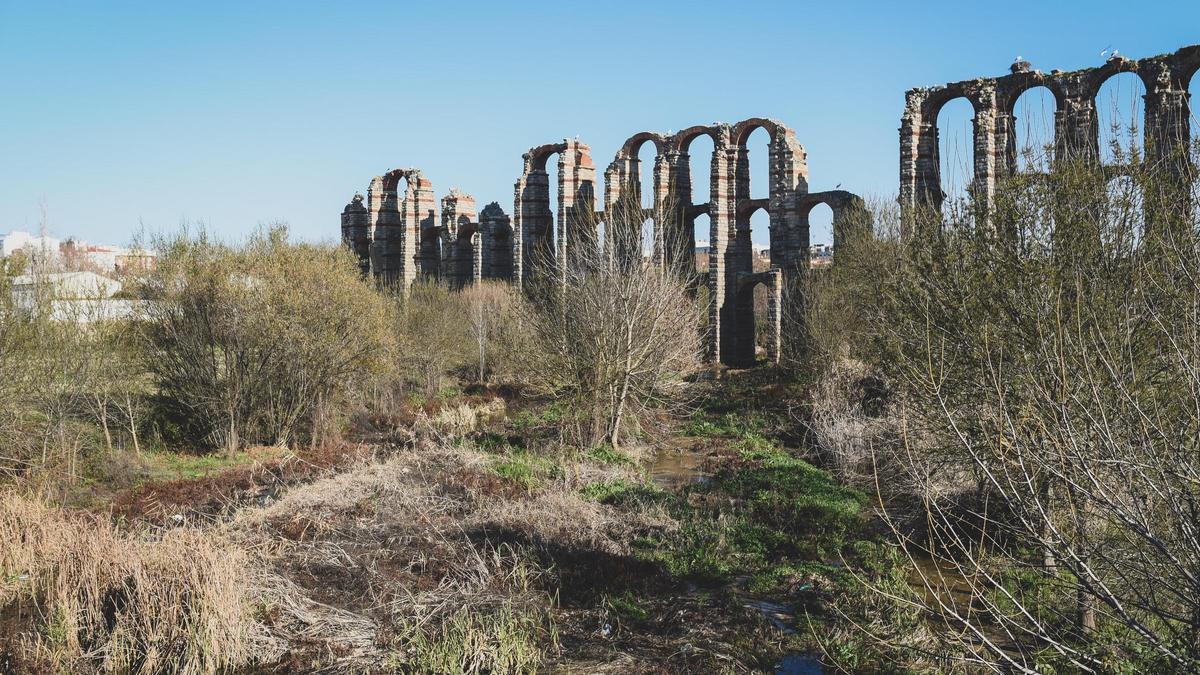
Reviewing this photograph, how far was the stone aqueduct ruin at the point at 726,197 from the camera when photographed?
2367 cm

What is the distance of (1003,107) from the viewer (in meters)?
25.4

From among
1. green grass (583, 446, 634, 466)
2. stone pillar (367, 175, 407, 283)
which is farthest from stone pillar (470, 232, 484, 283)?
green grass (583, 446, 634, 466)

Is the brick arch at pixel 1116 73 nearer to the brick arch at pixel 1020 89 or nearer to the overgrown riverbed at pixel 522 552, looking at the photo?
the brick arch at pixel 1020 89

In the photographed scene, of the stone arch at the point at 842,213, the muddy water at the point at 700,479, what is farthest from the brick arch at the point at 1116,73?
the muddy water at the point at 700,479

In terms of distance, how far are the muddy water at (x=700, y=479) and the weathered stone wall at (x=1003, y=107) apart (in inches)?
263

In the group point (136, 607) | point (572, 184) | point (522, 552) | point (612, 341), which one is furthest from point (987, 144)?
point (136, 607)

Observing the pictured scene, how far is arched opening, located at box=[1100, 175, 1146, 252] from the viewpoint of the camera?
8.53 meters

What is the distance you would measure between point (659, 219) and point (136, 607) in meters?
20.4

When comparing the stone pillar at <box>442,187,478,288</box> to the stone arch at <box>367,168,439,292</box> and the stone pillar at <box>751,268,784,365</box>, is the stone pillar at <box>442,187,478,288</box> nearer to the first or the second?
the stone arch at <box>367,168,439,292</box>

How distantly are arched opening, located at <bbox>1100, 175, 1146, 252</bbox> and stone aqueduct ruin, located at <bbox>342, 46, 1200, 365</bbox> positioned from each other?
862 centimetres

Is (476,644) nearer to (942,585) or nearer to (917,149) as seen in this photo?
(942,585)

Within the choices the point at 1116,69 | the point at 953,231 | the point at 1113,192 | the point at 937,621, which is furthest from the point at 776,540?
the point at 1116,69

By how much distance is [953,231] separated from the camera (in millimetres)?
10180

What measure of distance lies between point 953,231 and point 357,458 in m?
10.6
